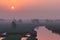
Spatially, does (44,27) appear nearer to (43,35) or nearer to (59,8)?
(43,35)

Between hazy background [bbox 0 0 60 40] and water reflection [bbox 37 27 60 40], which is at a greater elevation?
hazy background [bbox 0 0 60 40]

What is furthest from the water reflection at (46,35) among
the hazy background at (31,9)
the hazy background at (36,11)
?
the hazy background at (31,9)

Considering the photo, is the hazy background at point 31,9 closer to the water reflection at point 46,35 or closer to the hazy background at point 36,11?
the hazy background at point 36,11

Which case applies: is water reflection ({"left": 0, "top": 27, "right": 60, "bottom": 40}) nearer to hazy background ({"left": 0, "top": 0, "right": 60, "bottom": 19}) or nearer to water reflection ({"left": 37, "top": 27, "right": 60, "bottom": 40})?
water reflection ({"left": 37, "top": 27, "right": 60, "bottom": 40})

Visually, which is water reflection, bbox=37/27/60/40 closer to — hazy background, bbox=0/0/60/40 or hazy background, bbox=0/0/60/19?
hazy background, bbox=0/0/60/40

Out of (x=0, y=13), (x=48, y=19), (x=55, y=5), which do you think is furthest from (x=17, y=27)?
(x=55, y=5)

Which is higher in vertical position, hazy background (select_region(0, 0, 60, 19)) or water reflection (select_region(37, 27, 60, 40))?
hazy background (select_region(0, 0, 60, 19))

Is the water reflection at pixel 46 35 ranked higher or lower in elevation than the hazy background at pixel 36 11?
lower

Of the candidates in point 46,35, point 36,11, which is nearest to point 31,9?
point 36,11

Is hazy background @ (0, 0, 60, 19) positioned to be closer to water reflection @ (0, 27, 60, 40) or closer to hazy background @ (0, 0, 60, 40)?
hazy background @ (0, 0, 60, 40)

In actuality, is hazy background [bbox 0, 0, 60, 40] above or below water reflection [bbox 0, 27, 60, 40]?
above

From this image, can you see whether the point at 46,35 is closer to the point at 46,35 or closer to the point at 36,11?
the point at 46,35

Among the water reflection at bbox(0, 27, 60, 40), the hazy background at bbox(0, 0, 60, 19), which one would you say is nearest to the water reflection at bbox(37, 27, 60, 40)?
the water reflection at bbox(0, 27, 60, 40)

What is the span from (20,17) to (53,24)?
0.52 m
